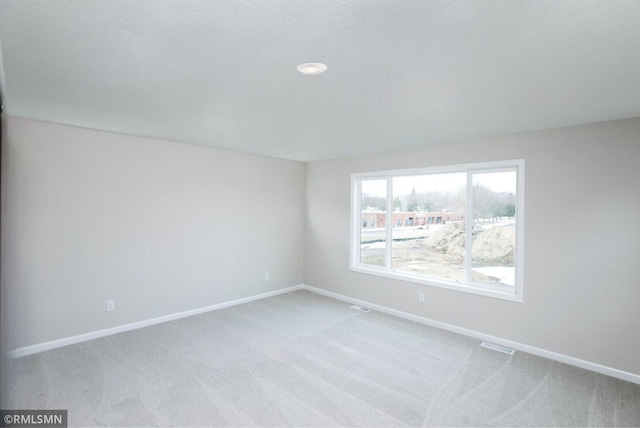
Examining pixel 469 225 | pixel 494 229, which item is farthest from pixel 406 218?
pixel 494 229

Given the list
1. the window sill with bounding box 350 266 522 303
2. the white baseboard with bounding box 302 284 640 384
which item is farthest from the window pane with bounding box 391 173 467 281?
the white baseboard with bounding box 302 284 640 384

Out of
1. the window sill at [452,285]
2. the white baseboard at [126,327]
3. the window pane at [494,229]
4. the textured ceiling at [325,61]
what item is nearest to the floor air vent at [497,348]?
the window sill at [452,285]

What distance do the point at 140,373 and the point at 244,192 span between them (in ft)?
8.86

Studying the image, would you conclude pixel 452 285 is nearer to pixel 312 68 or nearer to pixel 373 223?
pixel 373 223

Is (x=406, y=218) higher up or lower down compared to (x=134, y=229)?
higher up

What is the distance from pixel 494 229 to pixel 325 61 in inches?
111

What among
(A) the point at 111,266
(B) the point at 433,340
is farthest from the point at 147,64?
(B) the point at 433,340

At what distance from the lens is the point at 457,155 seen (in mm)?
3771

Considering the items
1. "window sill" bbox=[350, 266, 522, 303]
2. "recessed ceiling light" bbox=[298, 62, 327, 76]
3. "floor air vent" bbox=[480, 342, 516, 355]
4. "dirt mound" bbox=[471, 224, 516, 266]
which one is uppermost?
"recessed ceiling light" bbox=[298, 62, 327, 76]

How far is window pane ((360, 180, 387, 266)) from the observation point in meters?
4.65

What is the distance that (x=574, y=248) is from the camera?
300 cm

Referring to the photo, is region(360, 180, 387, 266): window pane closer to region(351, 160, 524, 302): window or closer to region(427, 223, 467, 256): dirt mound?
region(351, 160, 524, 302): window

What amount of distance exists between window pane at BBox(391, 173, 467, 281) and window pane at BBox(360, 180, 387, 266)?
0.17 meters

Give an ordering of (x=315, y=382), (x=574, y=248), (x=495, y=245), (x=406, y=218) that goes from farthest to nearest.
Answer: (x=406, y=218) → (x=495, y=245) → (x=574, y=248) → (x=315, y=382)
